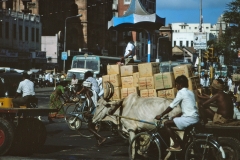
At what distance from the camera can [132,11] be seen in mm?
22156

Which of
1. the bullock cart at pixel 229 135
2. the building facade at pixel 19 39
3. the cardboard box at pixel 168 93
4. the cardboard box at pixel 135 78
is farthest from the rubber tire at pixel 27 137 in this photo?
the building facade at pixel 19 39

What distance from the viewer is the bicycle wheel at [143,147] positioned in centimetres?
1148

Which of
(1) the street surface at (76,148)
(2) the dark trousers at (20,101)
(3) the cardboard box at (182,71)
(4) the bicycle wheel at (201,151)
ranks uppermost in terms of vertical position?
(3) the cardboard box at (182,71)

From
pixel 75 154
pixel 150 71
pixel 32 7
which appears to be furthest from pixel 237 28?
pixel 32 7

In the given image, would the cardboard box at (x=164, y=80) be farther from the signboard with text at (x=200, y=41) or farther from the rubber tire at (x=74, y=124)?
the signboard with text at (x=200, y=41)

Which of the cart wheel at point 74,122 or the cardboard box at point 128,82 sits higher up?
the cardboard box at point 128,82

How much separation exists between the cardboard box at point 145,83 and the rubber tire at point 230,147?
156 inches

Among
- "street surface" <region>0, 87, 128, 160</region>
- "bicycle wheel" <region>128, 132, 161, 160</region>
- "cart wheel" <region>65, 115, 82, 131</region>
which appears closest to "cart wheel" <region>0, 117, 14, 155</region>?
"street surface" <region>0, 87, 128, 160</region>

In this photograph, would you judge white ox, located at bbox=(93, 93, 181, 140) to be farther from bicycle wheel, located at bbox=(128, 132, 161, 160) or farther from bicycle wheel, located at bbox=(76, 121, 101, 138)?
bicycle wheel, located at bbox=(76, 121, 101, 138)

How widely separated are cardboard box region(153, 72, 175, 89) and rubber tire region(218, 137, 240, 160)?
3.57 m

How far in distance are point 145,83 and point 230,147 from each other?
14.0ft

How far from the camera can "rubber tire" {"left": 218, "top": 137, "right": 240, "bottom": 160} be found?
440 inches

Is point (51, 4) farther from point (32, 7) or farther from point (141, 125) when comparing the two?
point (141, 125)

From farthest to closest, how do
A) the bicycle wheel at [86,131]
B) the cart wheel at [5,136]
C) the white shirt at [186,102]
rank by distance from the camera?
the bicycle wheel at [86,131] → the cart wheel at [5,136] → the white shirt at [186,102]
